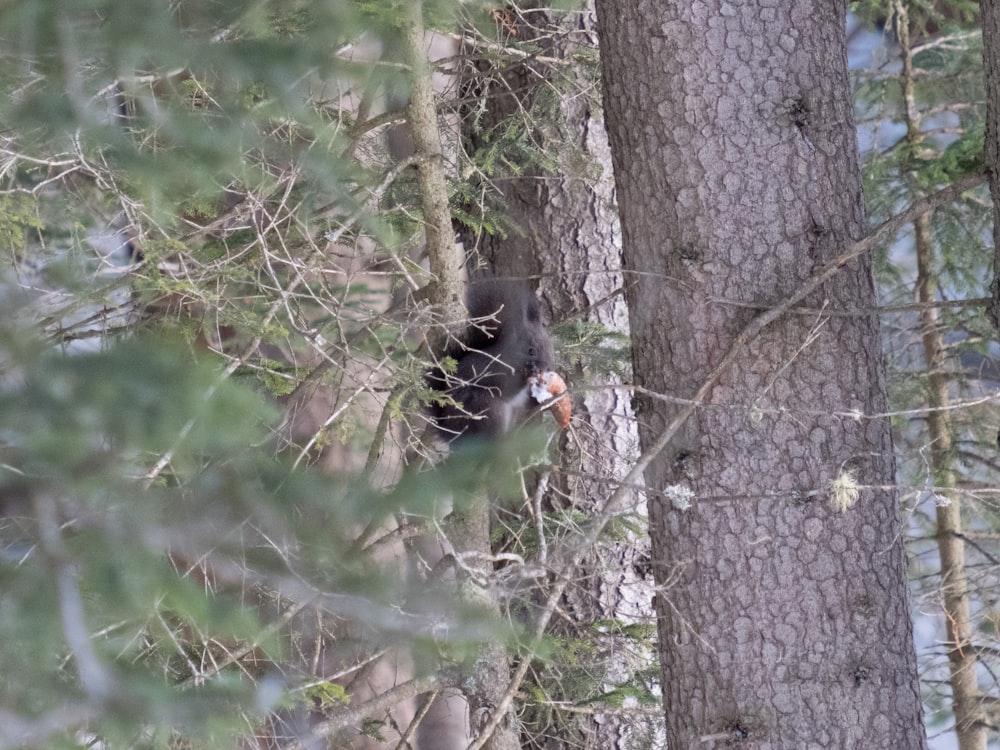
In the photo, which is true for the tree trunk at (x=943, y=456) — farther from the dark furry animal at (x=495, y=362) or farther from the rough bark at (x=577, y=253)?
the dark furry animal at (x=495, y=362)

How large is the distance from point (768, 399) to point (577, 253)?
1.56 meters

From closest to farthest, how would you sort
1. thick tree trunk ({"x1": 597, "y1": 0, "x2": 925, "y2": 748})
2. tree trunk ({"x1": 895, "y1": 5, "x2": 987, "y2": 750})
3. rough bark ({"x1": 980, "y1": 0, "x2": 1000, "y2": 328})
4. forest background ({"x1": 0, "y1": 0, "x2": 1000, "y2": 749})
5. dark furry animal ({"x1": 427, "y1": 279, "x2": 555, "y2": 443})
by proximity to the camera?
forest background ({"x1": 0, "y1": 0, "x2": 1000, "y2": 749}), rough bark ({"x1": 980, "y1": 0, "x2": 1000, "y2": 328}), thick tree trunk ({"x1": 597, "y1": 0, "x2": 925, "y2": 748}), dark furry animal ({"x1": 427, "y1": 279, "x2": 555, "y2": 443}), tree trunk ({"x1": 895, "y1": 5, "x2": 987, "y2": 750})

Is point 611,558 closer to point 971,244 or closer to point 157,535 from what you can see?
point 971,244

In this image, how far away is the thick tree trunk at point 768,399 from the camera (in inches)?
110

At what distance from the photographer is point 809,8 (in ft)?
9.55

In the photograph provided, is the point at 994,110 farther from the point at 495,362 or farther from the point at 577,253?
the point at 577,253

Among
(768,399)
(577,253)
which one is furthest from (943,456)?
(768,399)

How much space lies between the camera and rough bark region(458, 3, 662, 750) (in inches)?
159

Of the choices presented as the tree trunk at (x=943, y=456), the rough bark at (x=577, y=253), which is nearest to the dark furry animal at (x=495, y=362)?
the rough bark at (x=577, y=253)

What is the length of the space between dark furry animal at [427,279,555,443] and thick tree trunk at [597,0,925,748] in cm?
51

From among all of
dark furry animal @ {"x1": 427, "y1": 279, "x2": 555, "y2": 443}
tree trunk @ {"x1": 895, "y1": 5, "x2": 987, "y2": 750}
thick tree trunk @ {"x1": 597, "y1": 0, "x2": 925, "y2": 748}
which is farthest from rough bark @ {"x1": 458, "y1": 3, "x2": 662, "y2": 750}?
tree trunk @ {"x1": 895, "y1": 5, "x2": 987, "y2": 750}

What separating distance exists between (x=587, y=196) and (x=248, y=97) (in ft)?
4.88

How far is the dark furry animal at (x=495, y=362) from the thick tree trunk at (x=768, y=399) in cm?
51

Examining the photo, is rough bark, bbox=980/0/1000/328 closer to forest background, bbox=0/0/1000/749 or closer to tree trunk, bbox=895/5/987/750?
forest background, bbox=0/0/1000/749
